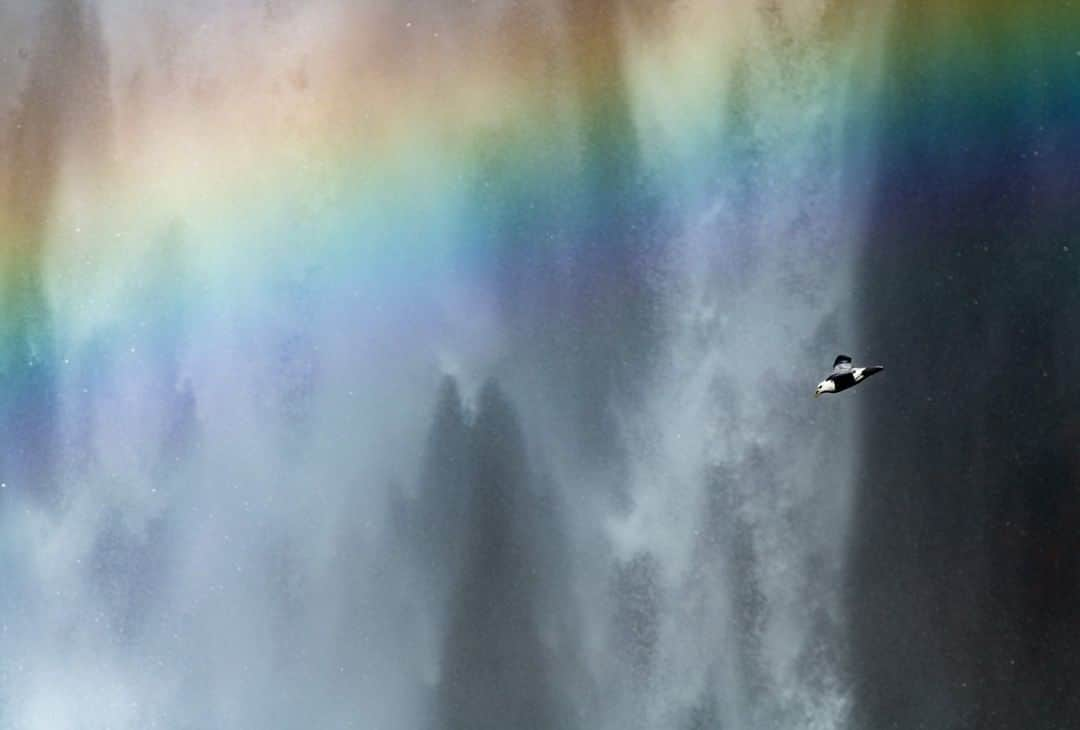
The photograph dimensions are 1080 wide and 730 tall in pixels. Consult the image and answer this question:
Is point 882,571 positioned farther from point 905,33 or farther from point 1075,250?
point 905,33

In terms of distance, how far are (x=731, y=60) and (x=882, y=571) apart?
296 inches

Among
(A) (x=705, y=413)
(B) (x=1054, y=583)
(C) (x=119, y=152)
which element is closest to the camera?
(B) (x=1054, y=583)

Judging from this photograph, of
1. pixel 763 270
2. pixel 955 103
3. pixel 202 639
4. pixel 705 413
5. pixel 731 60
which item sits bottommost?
pixel 202 639

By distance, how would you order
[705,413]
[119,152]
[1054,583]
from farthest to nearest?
[119,152], [705,413], [1054,583]

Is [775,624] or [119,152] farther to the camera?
[119,152]

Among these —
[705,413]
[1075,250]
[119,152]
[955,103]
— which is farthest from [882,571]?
[119,152]

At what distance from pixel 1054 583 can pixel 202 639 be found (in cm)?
1234

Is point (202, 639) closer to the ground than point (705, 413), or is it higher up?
closer to the ground

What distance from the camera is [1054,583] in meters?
23.0

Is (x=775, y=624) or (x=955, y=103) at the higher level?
(x=955, y=103)

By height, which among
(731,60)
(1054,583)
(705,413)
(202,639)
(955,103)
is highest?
(731,60)

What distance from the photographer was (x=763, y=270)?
2414 cm

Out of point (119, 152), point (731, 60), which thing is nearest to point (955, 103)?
point (731, 60)

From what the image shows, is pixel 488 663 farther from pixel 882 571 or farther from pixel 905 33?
pixel 905 33
